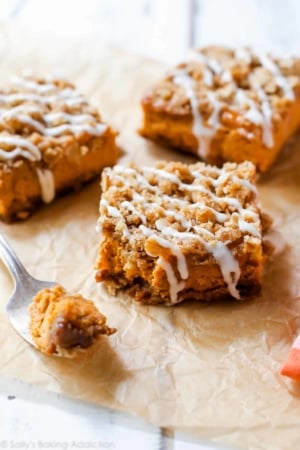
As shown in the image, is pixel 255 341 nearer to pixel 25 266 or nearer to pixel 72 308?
pixel 72 308

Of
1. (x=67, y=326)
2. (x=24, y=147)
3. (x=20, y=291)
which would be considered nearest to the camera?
(x=67, y=326)

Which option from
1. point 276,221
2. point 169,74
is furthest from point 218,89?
point 276,221

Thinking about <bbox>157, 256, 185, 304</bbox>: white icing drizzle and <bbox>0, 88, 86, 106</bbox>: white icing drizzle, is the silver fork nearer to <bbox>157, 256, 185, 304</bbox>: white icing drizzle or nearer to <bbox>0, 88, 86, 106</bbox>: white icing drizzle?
<bbox>157, 256, 185, 304</bbox>: white icing drizzle

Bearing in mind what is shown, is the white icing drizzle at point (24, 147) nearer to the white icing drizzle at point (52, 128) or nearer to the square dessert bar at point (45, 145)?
the square dessert bar at point (45, 145)

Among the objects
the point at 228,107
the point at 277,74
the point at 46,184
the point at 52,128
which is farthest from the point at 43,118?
the point at 277,74

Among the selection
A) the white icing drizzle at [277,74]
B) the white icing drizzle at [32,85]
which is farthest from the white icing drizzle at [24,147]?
the white icing drizzle at [277,74]

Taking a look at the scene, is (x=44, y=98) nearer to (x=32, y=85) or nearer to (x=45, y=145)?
(x=32, y=85)
